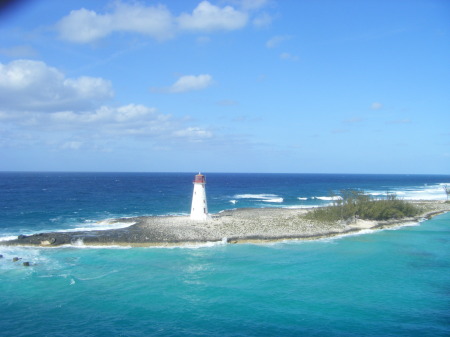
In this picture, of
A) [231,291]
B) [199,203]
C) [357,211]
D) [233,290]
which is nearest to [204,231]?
[199,203]

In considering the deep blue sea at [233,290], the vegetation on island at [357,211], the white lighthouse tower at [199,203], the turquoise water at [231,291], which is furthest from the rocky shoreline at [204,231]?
the turquoise water at [231,291]

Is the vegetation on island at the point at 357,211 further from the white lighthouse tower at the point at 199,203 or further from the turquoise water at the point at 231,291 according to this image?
the white lighthouse tower at the point at 199,203

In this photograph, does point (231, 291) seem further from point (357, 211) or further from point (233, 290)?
point (357, 211)

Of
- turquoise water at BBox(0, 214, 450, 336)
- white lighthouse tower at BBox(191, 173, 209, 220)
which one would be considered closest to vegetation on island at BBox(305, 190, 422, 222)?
turquoise water at BBox(0, 214, 450, 336)

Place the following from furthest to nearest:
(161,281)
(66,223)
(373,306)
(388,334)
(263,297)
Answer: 1. (66,223)
2. (161,281)
3. (263,297)
4. (373,306)
5. (388,334)

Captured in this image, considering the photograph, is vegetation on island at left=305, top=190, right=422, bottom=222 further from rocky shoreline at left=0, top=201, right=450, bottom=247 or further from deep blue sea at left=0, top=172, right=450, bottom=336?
deep blue sea at left=0, top=172, right=450, bottom=336

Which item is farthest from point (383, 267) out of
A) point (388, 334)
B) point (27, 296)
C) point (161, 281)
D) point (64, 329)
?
point (27, 296)

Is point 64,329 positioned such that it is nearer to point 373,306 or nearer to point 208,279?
point 208,279
